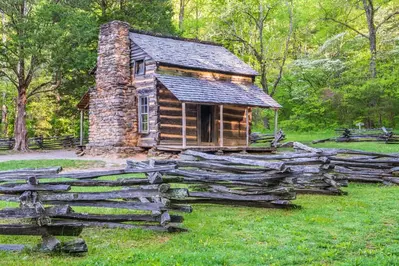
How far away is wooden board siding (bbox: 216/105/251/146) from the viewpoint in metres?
22.2

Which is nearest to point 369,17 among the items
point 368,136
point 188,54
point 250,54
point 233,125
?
point 250,54

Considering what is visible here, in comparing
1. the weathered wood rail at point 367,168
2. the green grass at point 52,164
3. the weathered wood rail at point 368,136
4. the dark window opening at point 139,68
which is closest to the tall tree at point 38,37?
the dark window opening at point 139,68

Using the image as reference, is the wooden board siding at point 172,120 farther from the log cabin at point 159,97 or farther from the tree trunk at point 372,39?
the tree trunk at point 372,39

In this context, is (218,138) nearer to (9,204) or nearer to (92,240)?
(9,204)

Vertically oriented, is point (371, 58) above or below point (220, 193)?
above

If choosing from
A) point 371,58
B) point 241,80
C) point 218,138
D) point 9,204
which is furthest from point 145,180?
point 371,58

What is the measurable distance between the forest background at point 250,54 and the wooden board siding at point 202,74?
6.54 metres

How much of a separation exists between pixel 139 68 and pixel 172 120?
3405 mm

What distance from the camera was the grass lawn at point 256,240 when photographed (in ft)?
16.2

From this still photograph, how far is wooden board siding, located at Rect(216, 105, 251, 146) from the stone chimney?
4.69 m

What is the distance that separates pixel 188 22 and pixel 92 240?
117ft

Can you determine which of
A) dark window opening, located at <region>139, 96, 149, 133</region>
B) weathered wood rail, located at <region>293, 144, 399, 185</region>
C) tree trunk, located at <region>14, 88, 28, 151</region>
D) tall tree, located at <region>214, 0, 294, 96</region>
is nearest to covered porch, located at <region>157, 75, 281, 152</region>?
dark window opening, located at <region>139, 96, 149, 133</region>

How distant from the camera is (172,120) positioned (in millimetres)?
20266

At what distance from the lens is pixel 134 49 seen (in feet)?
69.9
